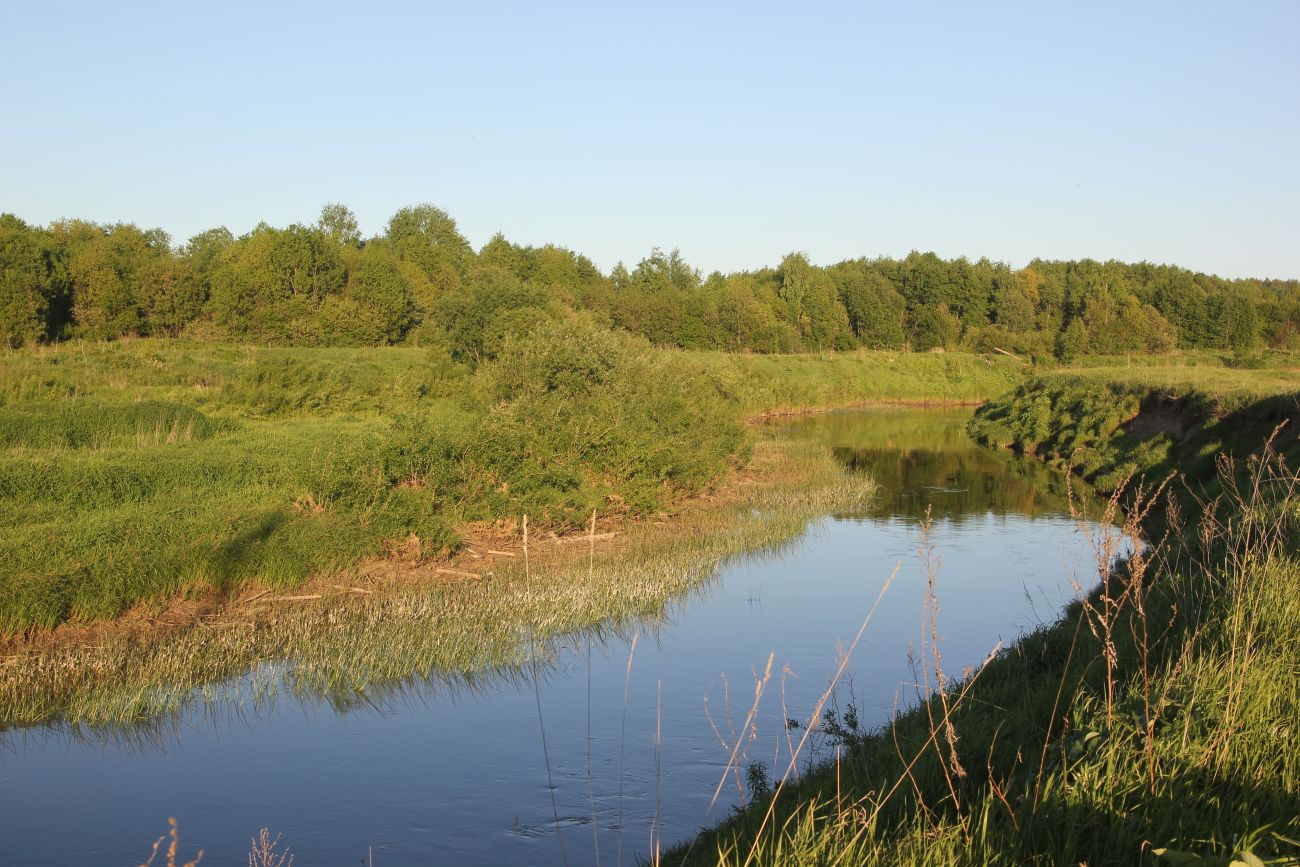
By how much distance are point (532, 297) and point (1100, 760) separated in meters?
38.9

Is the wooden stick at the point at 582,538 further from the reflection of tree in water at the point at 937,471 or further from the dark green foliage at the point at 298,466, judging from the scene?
the reflection of tree in water at the point at 937,471

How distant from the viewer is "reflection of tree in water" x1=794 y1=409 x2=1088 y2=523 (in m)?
25.6

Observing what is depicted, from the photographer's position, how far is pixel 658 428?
23875 millimetres

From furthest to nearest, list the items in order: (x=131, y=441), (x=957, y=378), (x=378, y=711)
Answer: (x=957, y=378) → (x=131, y=441) → (x=378, y=711)

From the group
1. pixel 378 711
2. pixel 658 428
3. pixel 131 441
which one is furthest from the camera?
pixel 658 428

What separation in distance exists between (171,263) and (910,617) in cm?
5565

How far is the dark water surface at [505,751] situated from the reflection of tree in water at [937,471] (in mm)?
5351

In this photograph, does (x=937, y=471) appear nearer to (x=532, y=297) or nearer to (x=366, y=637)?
(x=532, y=297)

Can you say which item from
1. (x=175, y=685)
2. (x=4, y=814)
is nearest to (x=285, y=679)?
(x=175, y=685)

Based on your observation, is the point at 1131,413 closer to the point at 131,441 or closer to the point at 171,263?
the point at 131,441

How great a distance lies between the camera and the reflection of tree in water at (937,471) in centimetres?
2559

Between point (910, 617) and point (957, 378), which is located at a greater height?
point (957, 378)

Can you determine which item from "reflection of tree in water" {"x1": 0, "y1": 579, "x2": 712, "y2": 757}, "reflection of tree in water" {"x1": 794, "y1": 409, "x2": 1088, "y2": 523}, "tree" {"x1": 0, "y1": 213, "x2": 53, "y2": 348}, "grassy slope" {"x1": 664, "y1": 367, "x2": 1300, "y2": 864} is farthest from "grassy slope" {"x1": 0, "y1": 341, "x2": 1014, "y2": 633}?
"tree" {"x1": 0, "y1": 213, "x2": 53, "y2": 348}

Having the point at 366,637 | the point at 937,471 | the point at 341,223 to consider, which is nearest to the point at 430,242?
the point at 341,223
